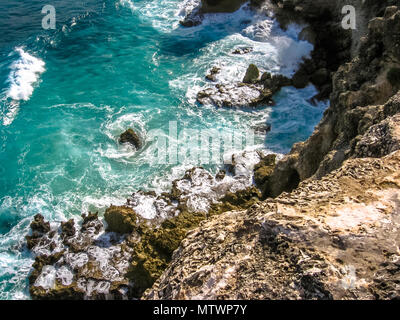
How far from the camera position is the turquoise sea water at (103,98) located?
19.6 m

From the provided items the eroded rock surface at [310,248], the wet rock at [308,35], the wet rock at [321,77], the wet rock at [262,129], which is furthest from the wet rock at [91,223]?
the wet rock at [308,35]

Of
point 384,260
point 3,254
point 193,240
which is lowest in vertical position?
point 3,254

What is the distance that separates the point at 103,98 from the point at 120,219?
14.2 m

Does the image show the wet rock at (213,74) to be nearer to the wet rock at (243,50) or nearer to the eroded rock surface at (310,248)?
the wet rock at (243,50)

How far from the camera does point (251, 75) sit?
27406mm

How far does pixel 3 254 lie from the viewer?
1650 cm

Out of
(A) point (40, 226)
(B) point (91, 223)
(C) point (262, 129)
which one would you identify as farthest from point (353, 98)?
(A) point (40, 226)

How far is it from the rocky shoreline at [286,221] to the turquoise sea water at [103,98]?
5.14ft

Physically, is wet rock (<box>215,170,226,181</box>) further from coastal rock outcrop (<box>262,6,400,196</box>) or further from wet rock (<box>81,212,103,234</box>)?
wet rock (<box>81,212,103,234</box>)

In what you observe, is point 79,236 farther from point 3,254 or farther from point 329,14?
point 329,14

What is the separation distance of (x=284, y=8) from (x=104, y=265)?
111ft

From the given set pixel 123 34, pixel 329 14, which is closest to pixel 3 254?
pixel 123 34

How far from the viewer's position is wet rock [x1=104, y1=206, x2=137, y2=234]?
16.8 metres

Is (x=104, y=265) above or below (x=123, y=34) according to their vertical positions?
below
